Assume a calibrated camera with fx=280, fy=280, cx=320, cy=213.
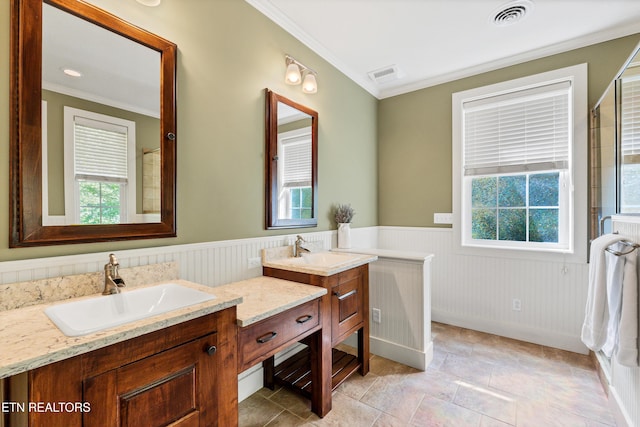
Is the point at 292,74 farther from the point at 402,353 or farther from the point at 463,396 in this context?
the point at 463,396

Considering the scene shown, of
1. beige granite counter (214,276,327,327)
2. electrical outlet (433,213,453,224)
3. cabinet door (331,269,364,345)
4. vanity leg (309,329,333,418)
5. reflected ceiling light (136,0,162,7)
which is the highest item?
reflected ceiling light (136,0,162,7)

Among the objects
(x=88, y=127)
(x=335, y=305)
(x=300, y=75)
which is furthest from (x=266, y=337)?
(x=300, y=75)

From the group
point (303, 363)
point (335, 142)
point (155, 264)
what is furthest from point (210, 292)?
point (335, 142)

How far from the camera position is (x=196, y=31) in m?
1.63

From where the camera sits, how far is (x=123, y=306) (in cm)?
121

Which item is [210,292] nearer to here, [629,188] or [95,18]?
[95,18]

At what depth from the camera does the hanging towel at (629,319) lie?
1.22 m

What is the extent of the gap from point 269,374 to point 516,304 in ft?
7.85

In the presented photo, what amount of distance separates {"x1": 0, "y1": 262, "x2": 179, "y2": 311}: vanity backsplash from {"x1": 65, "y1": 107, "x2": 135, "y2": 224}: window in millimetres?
244

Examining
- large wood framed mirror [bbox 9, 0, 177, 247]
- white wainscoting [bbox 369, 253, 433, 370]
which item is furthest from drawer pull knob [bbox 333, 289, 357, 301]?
large wood framed mirror [bbox 9, 0, 177, 247]

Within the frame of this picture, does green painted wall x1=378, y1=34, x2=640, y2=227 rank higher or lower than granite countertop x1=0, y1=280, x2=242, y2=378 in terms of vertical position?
higher

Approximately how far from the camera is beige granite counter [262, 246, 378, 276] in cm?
176

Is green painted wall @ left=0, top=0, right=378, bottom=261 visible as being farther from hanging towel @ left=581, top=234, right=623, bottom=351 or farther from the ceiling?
hanging towel @ left=581, top=234, right=623, bottom=351

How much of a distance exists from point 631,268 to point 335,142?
2.19 m
